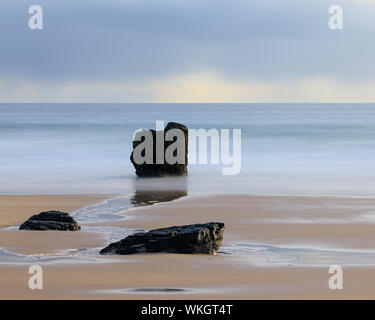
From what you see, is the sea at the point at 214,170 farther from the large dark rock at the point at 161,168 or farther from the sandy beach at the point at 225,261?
the sandy beach at the point at 225,261

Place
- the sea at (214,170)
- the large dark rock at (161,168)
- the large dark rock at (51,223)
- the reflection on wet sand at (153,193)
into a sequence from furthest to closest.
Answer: the large dark rock at (161,168) < the sea at (214,170) < the reflection on wet sand at (153,193) < the large dark rock at (51,223)

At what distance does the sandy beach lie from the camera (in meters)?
9.47

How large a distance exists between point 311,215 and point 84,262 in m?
6.58

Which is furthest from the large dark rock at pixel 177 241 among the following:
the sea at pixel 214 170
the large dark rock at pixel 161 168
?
the large dark rock at pixel 161 168

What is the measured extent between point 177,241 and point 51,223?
2.99m

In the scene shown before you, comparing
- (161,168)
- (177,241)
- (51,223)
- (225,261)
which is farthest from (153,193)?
(225,261)

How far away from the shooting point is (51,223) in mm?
13516

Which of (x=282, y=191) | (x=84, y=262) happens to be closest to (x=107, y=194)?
(x=282, y=191)

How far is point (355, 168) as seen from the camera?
29.8 meters

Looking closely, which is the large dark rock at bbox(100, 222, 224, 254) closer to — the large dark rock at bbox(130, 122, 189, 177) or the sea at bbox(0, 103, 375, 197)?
the sea at bbox(0, 103, 375, 197)

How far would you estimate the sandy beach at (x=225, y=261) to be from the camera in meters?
9.47

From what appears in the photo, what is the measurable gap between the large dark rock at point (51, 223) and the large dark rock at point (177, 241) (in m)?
2.19

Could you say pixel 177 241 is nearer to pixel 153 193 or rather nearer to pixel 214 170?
pixel 153 193
